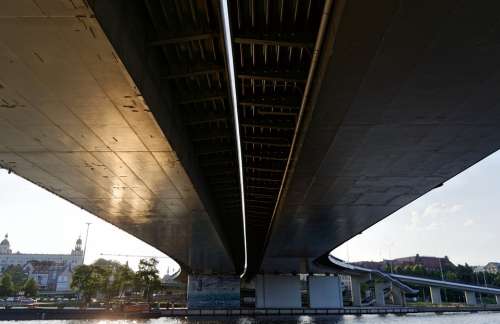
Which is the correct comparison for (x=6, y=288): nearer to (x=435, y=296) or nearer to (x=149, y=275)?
(x=149, y=275)

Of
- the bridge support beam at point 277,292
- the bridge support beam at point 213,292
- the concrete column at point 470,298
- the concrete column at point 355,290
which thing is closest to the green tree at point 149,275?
the bridge support beam at point 213,292

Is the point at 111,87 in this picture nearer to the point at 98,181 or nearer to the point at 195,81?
the point at 195,81

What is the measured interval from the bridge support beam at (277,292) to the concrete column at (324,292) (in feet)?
7.92

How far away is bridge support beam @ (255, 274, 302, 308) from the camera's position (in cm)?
6303

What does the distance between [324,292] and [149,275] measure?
1348 inches

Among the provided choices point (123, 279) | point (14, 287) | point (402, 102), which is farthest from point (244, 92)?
point (14, 287)

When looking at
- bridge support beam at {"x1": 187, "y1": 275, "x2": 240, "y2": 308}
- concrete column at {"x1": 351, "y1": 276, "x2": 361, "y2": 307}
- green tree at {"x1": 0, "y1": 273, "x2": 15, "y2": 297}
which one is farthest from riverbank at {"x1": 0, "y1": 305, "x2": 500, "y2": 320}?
green tree at {"x1": 0, "y1": 273, "x2": 15, "y2": 297}

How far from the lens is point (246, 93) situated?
1009cm

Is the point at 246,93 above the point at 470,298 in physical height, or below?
above

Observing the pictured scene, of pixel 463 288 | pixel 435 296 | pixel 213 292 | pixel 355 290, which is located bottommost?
pixel 435 296

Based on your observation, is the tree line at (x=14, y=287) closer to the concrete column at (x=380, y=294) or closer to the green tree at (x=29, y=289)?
the green tree at (x=29, y=289)

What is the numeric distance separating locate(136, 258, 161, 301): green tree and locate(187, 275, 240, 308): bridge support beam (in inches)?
764

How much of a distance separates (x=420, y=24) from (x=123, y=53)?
446 cm

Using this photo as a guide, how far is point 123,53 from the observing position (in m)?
6.26
